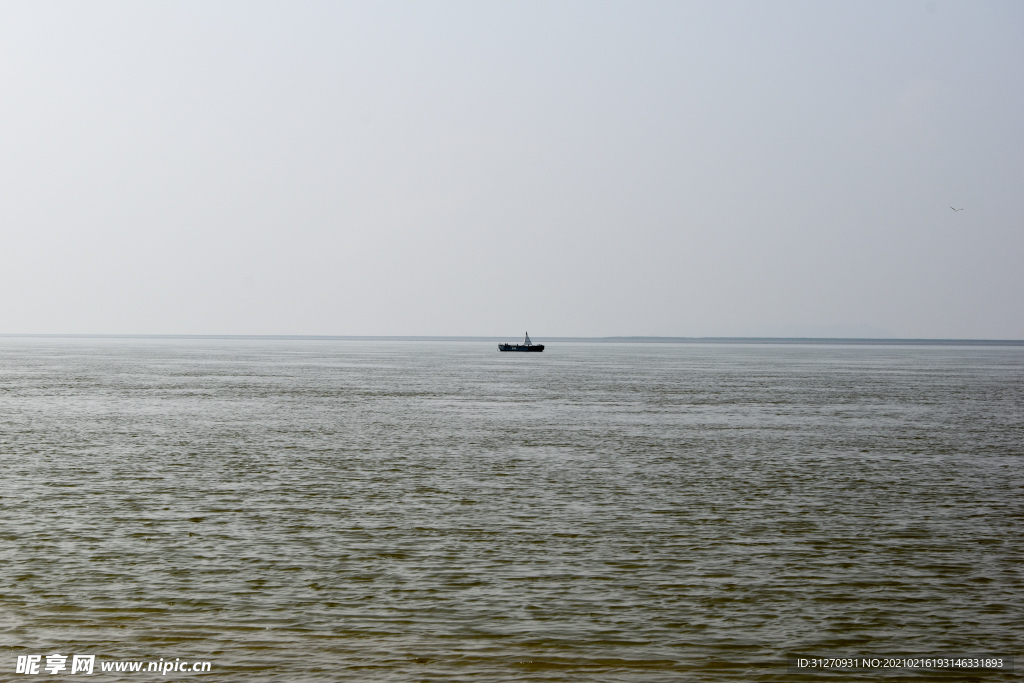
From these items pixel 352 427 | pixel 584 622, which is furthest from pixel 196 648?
pixel 352 427

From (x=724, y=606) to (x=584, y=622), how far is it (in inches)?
103

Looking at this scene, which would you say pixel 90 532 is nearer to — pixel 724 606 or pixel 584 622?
pixel 584 622

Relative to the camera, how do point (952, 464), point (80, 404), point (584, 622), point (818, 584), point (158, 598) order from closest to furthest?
point (584, 622), point (158, 598), point (818, 584), point (952, 464), point (80, 404)

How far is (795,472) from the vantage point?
33.5 m

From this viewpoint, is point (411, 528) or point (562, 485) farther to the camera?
point (562, 485)

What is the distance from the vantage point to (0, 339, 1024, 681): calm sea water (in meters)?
14.3

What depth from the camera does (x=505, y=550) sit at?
20672mm

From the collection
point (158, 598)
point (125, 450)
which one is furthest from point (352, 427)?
point (158, 598)

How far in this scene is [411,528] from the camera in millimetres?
22953

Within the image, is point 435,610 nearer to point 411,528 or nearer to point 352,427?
point 411,528

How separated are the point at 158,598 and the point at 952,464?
2981cm

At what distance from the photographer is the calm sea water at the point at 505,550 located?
1427 centimetres

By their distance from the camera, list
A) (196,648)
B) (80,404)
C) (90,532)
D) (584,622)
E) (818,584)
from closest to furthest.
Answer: (196,648) < (584,622) < (818,584) < (90,532) < (80,404)

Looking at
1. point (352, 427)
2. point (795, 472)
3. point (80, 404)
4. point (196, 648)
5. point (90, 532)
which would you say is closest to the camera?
point (196, 648)
